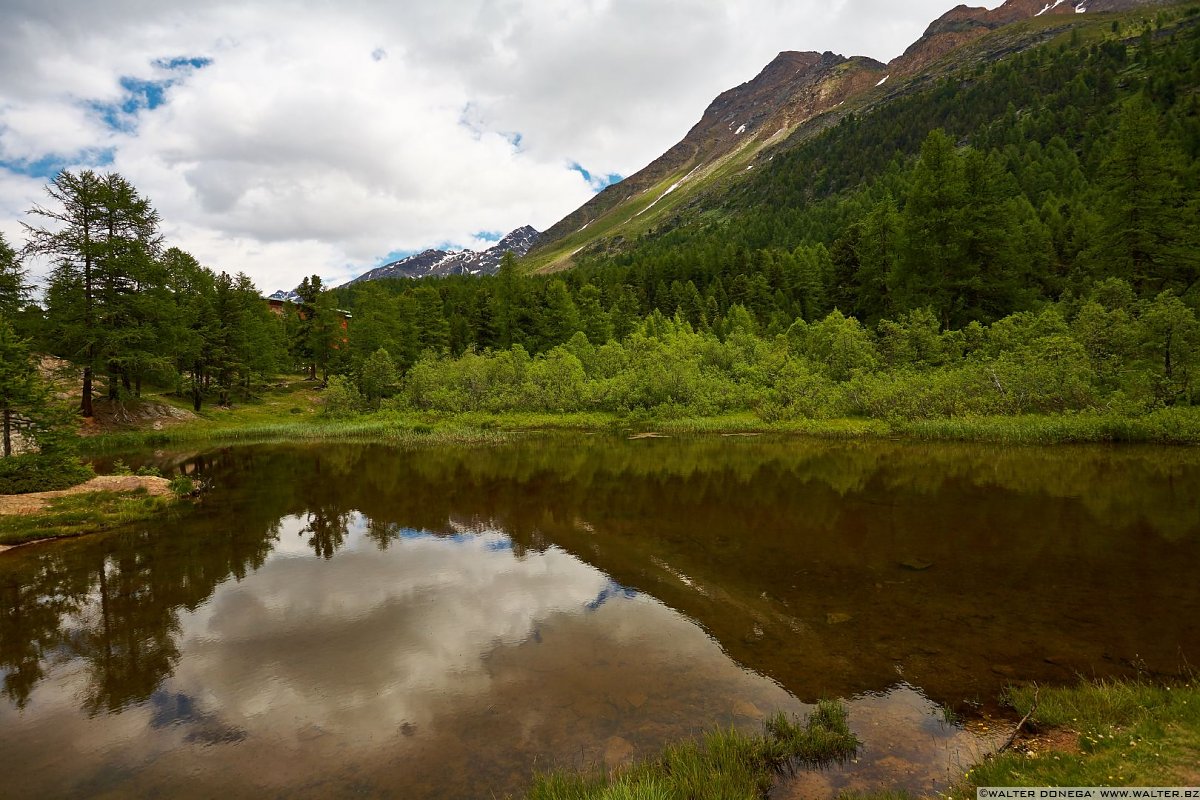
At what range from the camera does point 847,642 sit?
30.0ft

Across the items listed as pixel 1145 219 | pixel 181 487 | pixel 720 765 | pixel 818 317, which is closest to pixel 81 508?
pixel 181 487

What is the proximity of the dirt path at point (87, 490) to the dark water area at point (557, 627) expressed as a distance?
3388 mm

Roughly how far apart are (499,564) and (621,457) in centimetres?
1507

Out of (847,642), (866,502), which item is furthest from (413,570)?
(866,502)

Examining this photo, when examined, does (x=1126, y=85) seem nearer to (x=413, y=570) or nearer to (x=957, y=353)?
(x=957, y=353)

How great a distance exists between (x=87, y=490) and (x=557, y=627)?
2049cm

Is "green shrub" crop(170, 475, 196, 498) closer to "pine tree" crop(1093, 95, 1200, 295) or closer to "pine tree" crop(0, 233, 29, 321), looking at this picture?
"pine tree" crop(0, 233, 29, 321)

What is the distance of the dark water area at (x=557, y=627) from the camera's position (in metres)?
6.89

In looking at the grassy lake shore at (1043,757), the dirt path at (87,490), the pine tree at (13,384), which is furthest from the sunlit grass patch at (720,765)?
the pine tree at (13,384)

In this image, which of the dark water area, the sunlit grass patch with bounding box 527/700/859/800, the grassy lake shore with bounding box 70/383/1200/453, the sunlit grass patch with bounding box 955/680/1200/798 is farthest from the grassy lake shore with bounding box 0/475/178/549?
the sunlit grass patch with bounding box 955/680/1200/798

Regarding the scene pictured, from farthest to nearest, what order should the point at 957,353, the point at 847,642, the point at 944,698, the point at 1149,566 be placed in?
the point at 957,353
the point at 1149,566
the point at 847,642
the point at 944,698

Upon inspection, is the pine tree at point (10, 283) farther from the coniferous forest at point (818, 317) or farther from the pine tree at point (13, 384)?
the pine tree at point (13, 384)

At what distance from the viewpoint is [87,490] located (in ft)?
65.6

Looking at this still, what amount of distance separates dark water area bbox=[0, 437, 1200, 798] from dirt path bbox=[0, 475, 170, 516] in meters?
3.39
